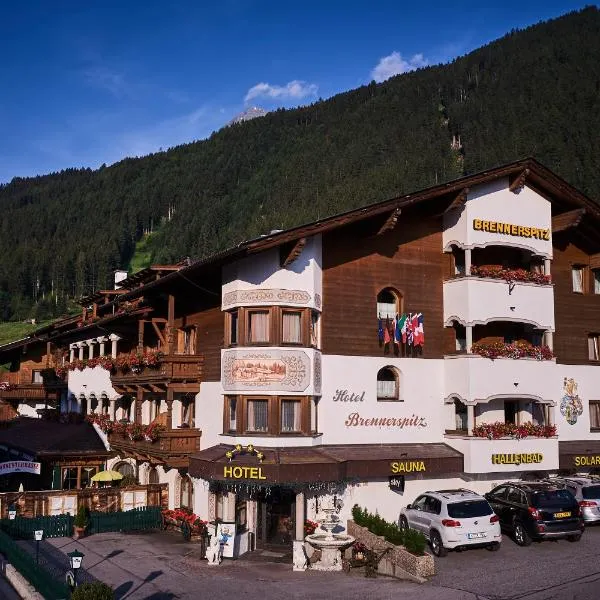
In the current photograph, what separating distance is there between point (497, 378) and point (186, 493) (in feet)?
44.2

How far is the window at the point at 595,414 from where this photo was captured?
109 ft

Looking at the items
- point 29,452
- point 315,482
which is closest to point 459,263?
point 315,482

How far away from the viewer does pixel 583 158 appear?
154 metres

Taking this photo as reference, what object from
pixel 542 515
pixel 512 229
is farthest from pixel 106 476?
pixel 512 229

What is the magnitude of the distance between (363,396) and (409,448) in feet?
8.77

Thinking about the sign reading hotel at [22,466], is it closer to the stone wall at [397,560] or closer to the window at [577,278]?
the stone wall at [397,560]

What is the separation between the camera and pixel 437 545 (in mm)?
23922

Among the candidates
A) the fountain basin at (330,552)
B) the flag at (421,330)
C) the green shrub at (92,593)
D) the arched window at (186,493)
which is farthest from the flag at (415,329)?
the green shrub at (92,593)

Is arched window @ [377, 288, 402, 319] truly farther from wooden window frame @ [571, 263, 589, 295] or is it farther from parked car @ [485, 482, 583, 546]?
wooden window frame @ [571, 263, 589, 295]

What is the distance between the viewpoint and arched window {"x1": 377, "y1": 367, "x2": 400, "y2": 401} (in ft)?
93.8

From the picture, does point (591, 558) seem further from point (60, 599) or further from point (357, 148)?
point (357, 148)

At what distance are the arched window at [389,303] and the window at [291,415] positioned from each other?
17.8ft

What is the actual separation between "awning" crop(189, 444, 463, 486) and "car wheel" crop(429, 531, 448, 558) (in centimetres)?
289

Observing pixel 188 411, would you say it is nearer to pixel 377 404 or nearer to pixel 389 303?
pixel 377 404
